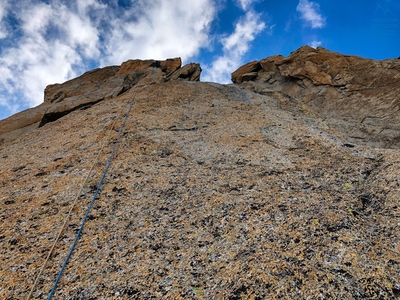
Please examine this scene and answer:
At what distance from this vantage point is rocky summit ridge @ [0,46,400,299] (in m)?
5.21

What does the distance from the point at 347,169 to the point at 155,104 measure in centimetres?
1047

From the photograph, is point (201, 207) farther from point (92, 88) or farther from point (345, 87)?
point (92, 88)

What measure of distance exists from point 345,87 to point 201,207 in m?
19.6

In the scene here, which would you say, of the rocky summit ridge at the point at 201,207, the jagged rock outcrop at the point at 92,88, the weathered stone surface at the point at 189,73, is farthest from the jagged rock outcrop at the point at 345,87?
the jagged rock outcrop at the point at 92,88

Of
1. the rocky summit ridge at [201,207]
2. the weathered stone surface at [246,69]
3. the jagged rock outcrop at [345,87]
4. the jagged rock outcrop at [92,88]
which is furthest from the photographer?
the weathered stone surface at [246,69]

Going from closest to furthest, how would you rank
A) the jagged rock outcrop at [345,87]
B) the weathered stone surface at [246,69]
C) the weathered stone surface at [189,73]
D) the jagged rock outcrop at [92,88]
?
the jagged rock outcrop at [345,87] → the jagged rock outcrop at [92,88] → the weathered stone surface at [189,73] → the weathered stone surface at [246,69]

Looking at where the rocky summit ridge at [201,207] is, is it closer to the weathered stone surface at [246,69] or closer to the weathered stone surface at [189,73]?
the weathered stone surface at [189,73]

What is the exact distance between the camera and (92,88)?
2498cm

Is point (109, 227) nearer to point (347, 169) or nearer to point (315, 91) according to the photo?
point (347, 169)

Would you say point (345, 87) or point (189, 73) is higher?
point (189, 73)

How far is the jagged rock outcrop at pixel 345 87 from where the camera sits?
16609mm

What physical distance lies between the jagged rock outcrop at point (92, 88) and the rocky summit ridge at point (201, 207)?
452cm

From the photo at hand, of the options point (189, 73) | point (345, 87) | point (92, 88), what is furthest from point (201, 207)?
point (189, 73)

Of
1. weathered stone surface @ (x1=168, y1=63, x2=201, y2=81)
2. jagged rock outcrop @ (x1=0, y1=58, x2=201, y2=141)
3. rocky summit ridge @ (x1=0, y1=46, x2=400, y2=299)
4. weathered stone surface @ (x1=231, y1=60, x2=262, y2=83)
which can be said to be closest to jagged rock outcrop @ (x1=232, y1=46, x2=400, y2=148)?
rocky summit ridge @ (x1=0, y1=46, x2=400, y2=299)
